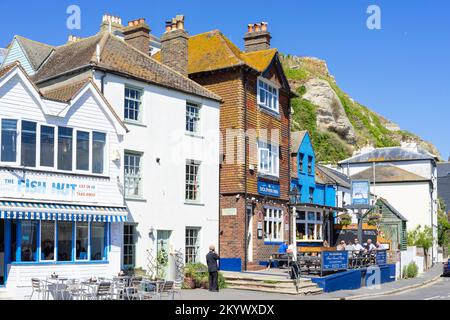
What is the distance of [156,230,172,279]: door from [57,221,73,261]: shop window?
14.3 feet

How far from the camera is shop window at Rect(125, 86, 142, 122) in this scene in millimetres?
23828

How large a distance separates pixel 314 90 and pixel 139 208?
217 ft

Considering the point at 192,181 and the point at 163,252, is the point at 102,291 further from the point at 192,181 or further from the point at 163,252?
the point at 192,181

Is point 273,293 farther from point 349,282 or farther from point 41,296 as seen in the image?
point 41,296

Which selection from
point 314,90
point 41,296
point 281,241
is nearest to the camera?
point 41,296

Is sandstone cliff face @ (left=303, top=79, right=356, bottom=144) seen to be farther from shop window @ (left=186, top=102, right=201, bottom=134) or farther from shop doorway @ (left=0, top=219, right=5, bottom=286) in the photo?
shop doorway @ (left=0, top=219, right=5, bottom=286)

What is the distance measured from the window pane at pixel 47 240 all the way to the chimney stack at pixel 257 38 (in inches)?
729

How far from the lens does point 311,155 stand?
38.7 m

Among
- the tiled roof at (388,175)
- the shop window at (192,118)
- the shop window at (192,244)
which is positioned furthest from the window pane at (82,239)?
the tiled roof at (388,175)

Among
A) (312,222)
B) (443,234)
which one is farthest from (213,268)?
(443,234)

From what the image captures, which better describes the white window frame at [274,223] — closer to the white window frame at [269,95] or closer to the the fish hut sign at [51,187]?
the white window frame at [269,95]

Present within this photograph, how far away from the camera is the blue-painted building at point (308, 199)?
34844mm
